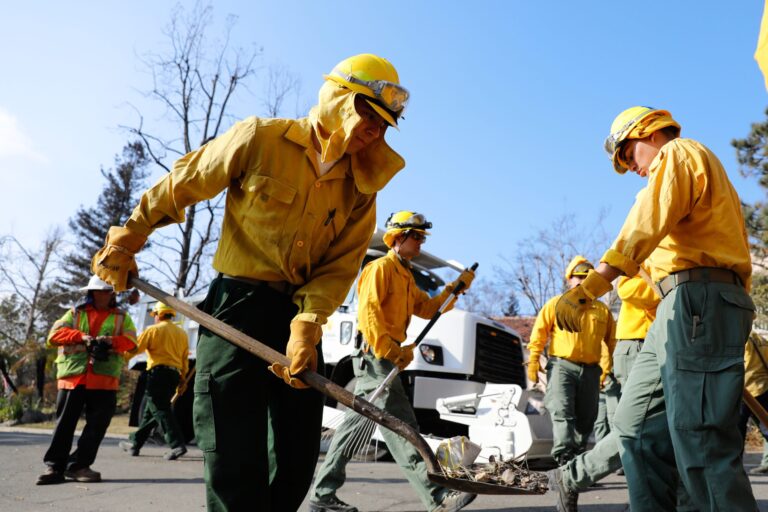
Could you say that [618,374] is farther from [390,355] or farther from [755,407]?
[755,407]

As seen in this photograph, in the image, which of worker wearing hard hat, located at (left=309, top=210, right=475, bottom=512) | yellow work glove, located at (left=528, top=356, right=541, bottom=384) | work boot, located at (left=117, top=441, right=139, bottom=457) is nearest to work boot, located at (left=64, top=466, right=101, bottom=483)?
work boot, located at (left=117, top=441, right=139, bottom=457)

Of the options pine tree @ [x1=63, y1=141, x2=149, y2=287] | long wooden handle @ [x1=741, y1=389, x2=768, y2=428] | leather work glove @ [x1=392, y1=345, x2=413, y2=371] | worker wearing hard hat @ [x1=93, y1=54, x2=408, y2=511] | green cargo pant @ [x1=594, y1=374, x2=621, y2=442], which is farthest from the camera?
pine tree @ [x1=63, y1=141, x2=149, y2=287]

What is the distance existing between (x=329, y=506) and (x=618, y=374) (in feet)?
9.19

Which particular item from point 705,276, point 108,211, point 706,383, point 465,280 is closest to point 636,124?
point 705,276

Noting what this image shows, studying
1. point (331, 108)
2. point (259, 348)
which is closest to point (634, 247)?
point (331, 108)

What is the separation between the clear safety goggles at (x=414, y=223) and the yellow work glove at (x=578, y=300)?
2.67 metres

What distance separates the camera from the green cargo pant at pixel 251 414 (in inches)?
99.7

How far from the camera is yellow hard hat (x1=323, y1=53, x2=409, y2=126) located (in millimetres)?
2871

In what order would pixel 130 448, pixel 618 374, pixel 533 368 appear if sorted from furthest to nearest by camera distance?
pixel 130 448
pixel 533 368
pixel 618 374

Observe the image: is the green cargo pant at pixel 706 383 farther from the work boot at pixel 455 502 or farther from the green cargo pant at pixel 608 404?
the green cargo pant at pixel 608 404

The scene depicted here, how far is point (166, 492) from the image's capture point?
228 inches

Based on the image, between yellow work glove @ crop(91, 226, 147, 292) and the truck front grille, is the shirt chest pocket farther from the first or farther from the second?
the truck front grille

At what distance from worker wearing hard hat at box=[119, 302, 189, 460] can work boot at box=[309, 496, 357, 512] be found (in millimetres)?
4255

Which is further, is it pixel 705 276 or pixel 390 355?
pixel 390 355
